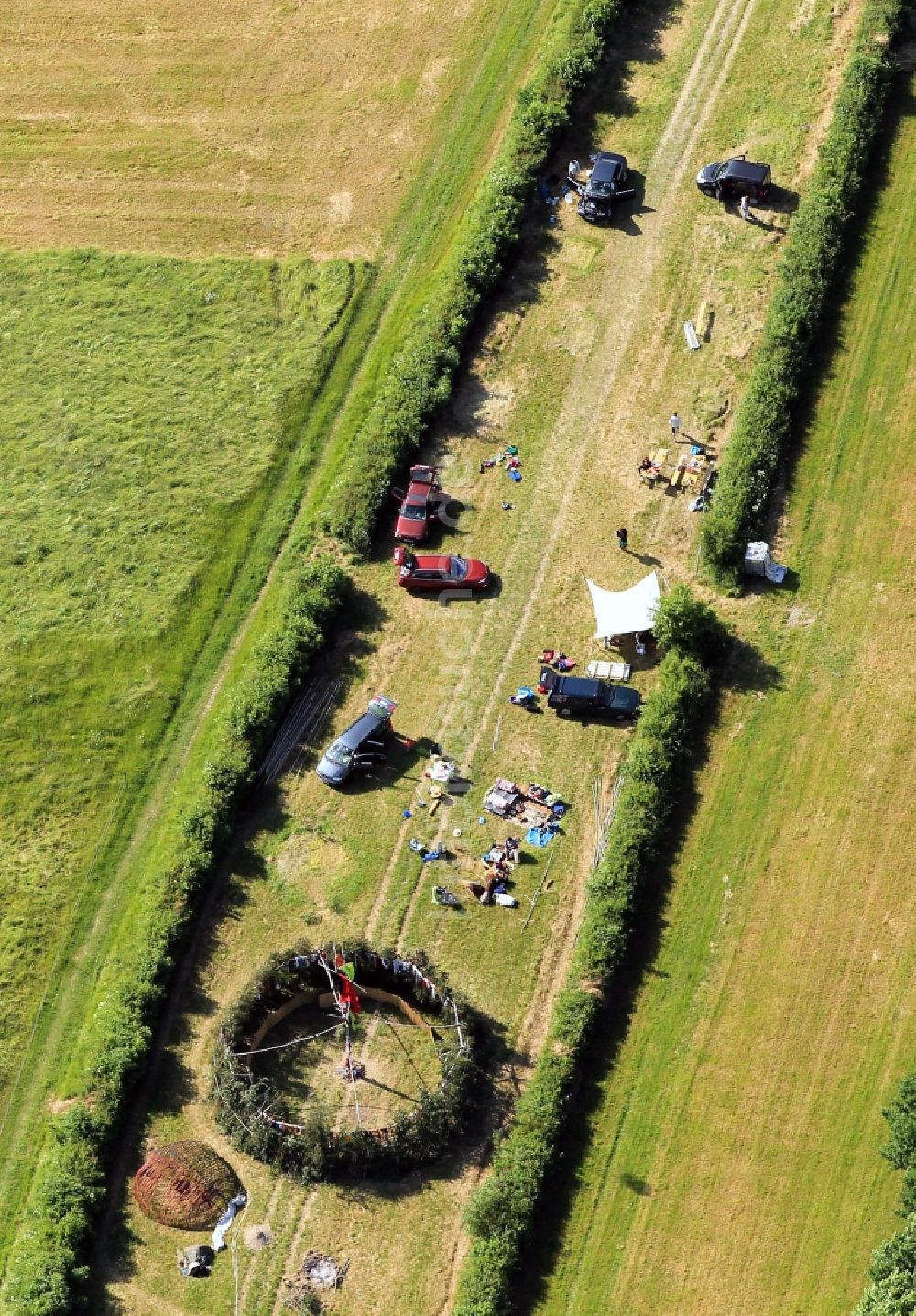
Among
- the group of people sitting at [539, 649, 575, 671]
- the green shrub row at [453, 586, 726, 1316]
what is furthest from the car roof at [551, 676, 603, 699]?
the green shrub row at [453, 586, 726, 1316]

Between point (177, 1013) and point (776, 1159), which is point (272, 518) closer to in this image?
point (177, 1013)

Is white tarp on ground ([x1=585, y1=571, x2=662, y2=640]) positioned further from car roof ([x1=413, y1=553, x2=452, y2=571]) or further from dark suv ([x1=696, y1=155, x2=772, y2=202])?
dark suv ([x1=696, y1=155, x2=772, y2=202])

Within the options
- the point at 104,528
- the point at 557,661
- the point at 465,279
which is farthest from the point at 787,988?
the point at 465,279

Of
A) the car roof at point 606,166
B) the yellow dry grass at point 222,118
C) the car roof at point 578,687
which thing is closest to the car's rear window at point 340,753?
the car roof at point 578,687

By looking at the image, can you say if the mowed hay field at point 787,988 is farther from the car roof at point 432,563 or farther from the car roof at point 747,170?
the car roof at point 747,170

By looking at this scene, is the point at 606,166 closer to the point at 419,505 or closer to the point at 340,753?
the point at 419,505

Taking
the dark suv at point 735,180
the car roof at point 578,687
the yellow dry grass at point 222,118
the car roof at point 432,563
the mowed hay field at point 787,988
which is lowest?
the mowed hay field at point 787,988
